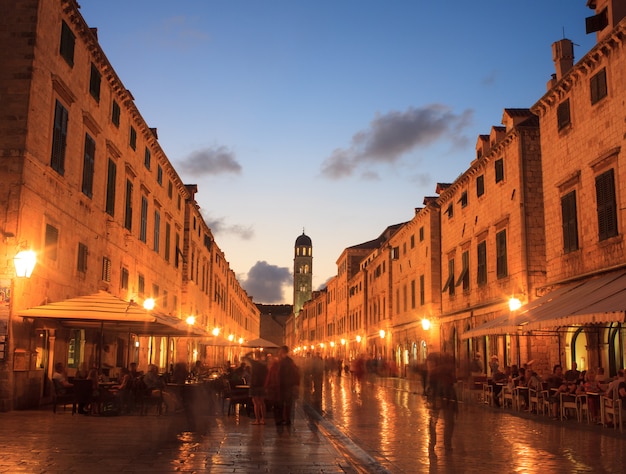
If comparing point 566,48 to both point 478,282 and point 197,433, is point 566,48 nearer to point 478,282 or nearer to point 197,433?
point 478,282

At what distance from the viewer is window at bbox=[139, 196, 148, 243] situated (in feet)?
98.5

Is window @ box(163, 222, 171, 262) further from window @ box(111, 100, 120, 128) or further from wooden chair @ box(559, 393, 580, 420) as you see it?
wooden chair @ box(559, 393, 580, 420)

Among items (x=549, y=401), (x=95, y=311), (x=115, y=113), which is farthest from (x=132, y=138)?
(x=549, y=401)

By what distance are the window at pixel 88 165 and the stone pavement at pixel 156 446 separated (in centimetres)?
795

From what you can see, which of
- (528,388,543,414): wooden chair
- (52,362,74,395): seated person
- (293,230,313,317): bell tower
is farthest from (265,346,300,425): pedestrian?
(293,230,313,317): bell tower

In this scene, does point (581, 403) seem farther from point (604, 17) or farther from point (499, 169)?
point (499, 169)

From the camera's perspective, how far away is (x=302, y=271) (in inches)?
6334

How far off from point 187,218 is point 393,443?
107 ft

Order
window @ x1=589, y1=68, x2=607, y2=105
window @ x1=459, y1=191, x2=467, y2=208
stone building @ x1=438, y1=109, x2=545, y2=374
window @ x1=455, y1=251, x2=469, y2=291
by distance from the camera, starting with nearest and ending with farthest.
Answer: window @ x1=589, y1=68, x2=607, y2=105, stone building @ x1=438, y1=109, x2=545, y2=374, window @ x1=455, y1=251, x2=469, y2=291, window @ x1=459, y1=191, x2=467, y2=208

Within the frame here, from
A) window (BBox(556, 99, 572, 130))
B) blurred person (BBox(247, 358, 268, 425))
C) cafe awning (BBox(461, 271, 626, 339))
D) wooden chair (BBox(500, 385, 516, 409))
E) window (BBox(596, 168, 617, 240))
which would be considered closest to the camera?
cafe awning (BBox(461, 271, 626, 339))

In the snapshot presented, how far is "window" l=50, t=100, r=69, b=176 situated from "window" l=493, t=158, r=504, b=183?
16.9 metres

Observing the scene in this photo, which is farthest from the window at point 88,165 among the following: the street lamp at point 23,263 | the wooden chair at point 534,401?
the wooden chair at point 534,401

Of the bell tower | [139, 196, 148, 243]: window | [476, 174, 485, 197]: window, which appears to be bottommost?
[139, 196, 148, 243]: window

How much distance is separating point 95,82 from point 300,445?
1555 centimetres
